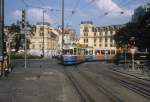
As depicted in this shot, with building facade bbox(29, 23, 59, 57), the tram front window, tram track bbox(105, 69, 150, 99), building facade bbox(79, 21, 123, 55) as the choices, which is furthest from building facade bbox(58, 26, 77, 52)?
tram track bbox(105, 69, 150, 99)

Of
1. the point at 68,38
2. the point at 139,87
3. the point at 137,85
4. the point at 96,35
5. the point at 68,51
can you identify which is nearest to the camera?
the point at 139,87

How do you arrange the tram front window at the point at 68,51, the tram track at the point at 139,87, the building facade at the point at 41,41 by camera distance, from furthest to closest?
the building facade at the point at 41,41, the tram front window at the point at 68,51, the tram track at the point at 139,87

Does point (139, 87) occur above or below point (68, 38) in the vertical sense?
below

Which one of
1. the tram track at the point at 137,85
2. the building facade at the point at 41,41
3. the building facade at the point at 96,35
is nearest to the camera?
the tram track at the point at 137,85

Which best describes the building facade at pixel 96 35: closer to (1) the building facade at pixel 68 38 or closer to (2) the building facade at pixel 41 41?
(2) the building facade at pixel 41 41

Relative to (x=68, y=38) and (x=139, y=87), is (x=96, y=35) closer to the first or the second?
(x=68, y=38)

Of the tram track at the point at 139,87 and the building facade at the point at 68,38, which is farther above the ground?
the building facade at the point at 68,38

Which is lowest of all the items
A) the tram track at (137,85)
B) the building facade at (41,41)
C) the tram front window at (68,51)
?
the tram track at (137,85)

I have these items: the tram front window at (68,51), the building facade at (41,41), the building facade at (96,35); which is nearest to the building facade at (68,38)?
the tram front window at (68,51)

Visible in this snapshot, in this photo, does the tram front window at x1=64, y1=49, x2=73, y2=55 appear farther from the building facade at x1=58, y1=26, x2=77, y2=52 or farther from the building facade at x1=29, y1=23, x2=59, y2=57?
the building facade at x1=29, y1=23, x2=59, y2=57

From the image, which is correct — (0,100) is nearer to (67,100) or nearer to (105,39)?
(67,100)

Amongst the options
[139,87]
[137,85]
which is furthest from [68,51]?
[139,87]

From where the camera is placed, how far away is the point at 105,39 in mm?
148250

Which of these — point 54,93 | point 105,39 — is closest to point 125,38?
point 54,93
